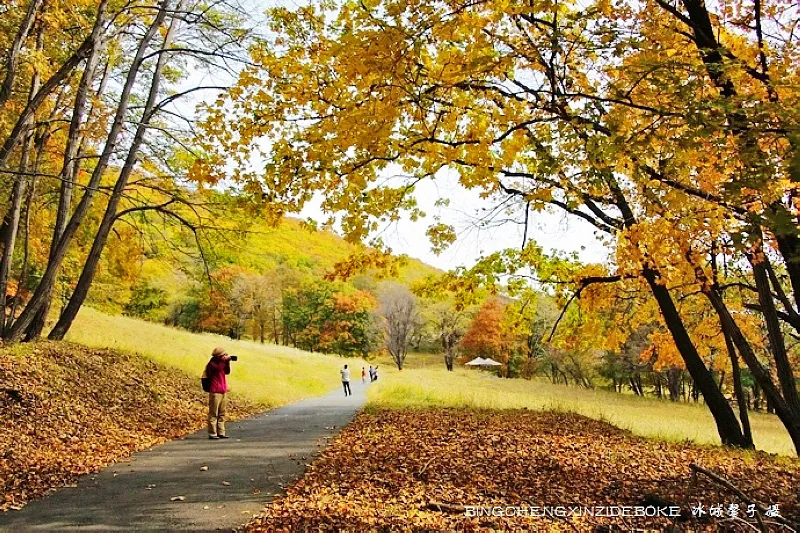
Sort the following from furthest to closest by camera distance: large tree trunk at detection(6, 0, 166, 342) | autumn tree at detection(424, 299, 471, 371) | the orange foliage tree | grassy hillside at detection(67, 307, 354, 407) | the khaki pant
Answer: autumn tree at detection(424, 299, 471, 371) < the orange foliage tree < grassy hillside at detection(67, 307, 354, 407) < large tree trunk at detection(6, 0, 166, 342) < the khaki pant

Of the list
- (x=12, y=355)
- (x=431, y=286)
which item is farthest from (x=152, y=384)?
(x=431, y=286)

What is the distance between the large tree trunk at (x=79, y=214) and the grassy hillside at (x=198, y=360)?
2.52m

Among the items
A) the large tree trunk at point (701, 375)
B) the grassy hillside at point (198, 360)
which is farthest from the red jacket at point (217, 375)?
the large tree trunk at point (701, 375)

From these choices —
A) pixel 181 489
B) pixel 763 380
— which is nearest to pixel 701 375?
pixel 763 380

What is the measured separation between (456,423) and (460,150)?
5734 mm

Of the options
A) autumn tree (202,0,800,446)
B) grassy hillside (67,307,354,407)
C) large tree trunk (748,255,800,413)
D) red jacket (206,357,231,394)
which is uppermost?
autumn tree (202,0,800,446)

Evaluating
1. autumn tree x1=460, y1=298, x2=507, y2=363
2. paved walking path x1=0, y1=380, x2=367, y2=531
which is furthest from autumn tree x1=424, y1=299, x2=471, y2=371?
paved walking path x1=0, y1=380, x2=367, y2=531

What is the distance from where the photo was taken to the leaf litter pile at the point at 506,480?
4.39 m

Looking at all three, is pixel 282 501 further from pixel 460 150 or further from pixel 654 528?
pixel 460 150

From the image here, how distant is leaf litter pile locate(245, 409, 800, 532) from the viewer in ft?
14.4

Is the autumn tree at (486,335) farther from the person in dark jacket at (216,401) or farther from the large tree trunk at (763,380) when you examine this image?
the person in dark jacket at (216,401)

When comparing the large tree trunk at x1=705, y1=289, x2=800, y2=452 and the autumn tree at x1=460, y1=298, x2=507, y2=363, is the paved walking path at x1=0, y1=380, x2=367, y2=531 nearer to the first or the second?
the large tree trunk at x1=705, y1=289, x2=800, y2=452

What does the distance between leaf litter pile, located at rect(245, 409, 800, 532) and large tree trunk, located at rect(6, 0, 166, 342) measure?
7084 mm

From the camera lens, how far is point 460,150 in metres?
6.20
